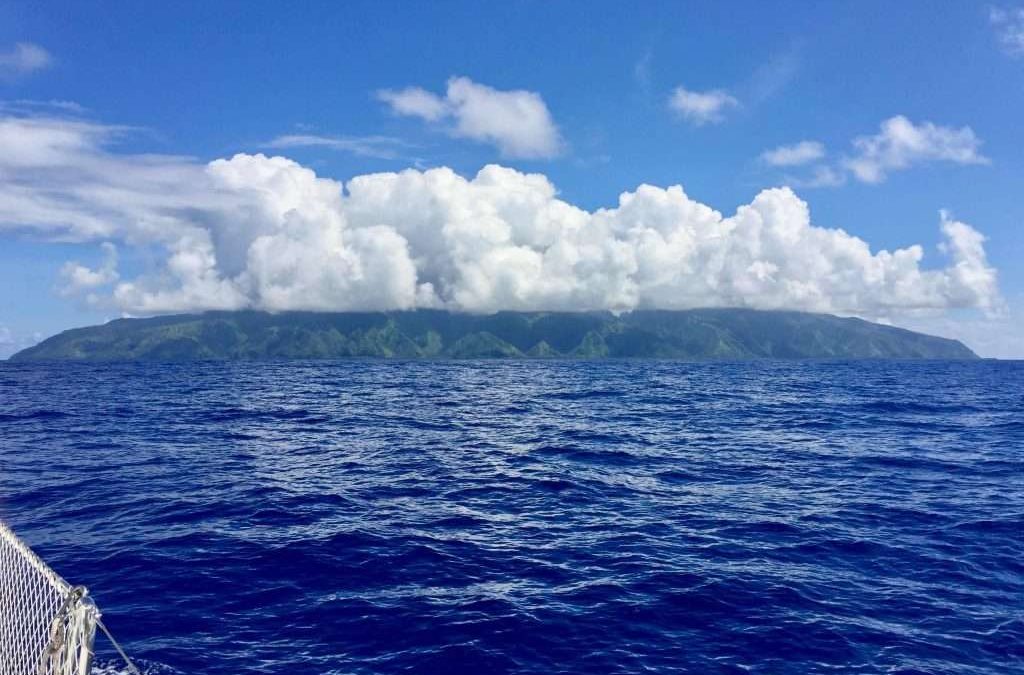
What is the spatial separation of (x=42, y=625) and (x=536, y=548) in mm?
15685

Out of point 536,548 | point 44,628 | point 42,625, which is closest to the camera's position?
point 42,625

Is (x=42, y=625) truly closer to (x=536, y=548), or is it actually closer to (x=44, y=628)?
(x=44, y=628)

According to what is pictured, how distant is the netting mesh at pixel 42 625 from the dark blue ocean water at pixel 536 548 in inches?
93.0

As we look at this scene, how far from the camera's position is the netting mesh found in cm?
976

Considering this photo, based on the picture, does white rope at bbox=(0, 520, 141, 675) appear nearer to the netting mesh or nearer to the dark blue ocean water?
the netting mesh

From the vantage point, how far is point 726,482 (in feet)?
113

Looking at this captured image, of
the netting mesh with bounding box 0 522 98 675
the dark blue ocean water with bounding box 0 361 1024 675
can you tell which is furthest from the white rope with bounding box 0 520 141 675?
the dark blue ocean water with bounding box 0 361 1024 675

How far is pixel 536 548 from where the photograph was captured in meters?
23.4

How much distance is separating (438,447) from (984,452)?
42489mm

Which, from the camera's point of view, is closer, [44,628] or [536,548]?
[44,628]

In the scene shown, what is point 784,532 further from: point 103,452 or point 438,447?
point 103,452

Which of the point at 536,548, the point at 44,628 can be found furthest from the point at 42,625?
the point at 536,548

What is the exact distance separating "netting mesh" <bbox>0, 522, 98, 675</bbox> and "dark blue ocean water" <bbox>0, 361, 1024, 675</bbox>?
2362 millimetres

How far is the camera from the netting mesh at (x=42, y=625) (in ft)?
32.0
